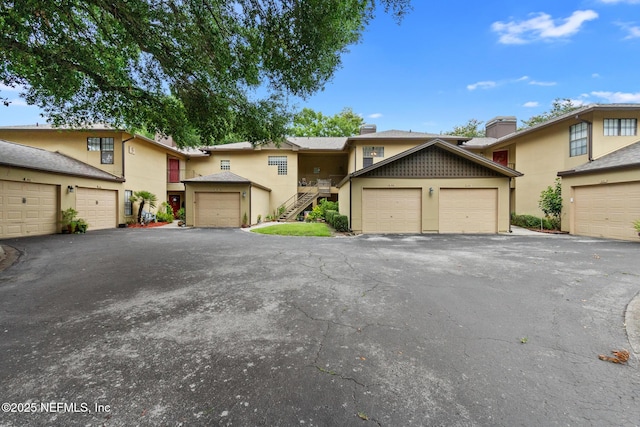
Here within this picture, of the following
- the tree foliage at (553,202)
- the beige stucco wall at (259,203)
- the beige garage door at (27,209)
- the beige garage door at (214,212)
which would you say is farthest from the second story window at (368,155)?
the beige garage door at (27,209)

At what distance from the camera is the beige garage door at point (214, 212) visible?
1783 centimetres

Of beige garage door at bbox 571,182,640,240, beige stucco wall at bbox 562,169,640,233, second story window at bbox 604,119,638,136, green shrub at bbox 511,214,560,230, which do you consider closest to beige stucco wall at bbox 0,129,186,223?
green shrub at bbox 511,214,560,230

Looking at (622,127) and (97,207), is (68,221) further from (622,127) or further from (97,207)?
(622,127)

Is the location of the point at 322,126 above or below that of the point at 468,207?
above

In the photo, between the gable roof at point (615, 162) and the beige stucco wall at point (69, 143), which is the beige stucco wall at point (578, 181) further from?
the beige stucco wall at point (69, 143)

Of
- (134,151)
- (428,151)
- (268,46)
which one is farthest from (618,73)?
(134,151)

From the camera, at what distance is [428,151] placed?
47.0 feet

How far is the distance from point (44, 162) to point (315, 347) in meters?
17.8

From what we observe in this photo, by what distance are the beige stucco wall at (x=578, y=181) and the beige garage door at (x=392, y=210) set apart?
744 centimetres

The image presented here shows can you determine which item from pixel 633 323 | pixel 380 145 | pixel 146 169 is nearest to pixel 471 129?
pixel 380 145

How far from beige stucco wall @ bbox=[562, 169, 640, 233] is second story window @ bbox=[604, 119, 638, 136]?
3.15 meters

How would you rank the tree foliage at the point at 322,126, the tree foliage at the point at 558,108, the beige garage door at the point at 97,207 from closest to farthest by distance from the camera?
the beige garage door at the point at 97,207 → the tree foliage at the point at 558,108 → the tree foliage at the point at 322,126

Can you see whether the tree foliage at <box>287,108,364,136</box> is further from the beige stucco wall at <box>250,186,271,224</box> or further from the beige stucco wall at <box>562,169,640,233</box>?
the beige stucco wall at <box>562,169,640,233</box>

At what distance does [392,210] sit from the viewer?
14.3 meters
